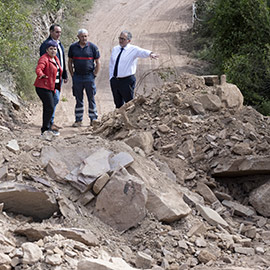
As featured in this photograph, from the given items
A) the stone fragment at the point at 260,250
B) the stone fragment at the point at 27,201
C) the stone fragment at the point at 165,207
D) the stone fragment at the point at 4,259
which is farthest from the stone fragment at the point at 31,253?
the stone fragment at the point at 260,250

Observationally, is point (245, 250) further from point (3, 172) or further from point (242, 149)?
point (3, 172)

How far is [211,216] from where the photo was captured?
5.45m

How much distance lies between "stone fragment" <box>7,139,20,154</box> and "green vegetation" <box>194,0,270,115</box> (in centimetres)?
718

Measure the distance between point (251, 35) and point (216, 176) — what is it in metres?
8.57

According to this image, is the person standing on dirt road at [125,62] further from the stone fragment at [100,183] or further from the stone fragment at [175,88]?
the stone fragment at [100,183]

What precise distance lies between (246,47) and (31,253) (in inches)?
438

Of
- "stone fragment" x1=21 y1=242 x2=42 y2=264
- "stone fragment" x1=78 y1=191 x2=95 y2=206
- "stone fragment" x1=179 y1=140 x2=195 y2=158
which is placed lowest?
"stone fragment" x1=179 y1=140 x2=195 y2=158

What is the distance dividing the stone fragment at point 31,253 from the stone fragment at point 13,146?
180cm

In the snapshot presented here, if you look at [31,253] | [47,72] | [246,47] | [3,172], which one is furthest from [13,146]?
[246,47]

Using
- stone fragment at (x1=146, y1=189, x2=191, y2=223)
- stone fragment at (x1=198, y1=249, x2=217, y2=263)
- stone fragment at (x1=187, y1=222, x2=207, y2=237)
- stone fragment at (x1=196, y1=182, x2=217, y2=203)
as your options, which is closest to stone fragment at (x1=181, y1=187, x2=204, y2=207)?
stone fragment at (x1=196, y1=182, x2=217, y2=203)

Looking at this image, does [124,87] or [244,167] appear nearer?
[244,167]

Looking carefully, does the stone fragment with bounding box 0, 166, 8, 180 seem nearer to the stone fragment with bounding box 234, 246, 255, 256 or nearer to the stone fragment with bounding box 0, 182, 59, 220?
the stone fragment with bounding box 0, 182, 59, 220

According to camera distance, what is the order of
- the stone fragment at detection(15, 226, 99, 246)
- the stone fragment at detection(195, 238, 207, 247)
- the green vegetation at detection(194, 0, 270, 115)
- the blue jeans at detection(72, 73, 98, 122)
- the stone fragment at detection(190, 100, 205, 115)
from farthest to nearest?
the green vegetation at detection(194, 0, 270, 115) → the blue jeans at detection(72, 73, 98, 122) → the stone fragment at detection(190, 100, 205, 115) → the stone fragment at detection(195, 238, 207, 247) → the stone fragment at detection(15, 226, 99, 246)

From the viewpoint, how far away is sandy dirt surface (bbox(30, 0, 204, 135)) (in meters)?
14.8
